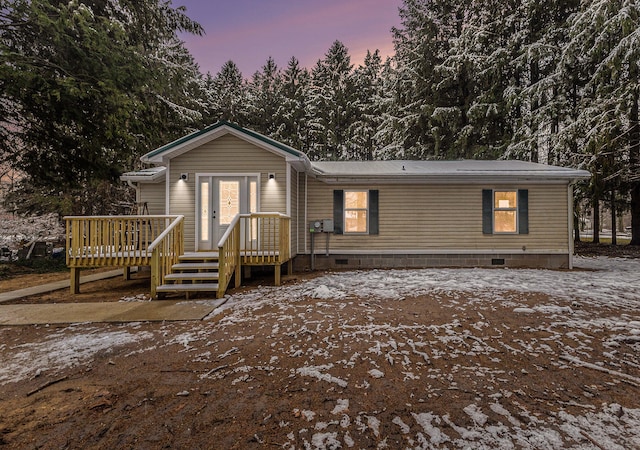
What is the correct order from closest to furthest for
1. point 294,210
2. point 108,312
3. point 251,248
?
point 108,312 → point 251,248 → point 294,210

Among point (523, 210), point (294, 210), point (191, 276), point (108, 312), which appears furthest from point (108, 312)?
point (523, 210)

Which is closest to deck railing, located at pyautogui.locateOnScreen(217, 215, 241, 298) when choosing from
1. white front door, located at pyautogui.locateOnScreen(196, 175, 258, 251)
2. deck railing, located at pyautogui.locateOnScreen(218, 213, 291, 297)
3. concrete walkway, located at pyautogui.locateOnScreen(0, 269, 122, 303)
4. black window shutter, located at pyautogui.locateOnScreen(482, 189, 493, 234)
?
deck railing, located at pyautogui.locateOnScreen(218, 213, 291, 297)

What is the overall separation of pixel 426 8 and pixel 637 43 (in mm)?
9574

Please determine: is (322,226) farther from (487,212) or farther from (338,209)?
(487,212)

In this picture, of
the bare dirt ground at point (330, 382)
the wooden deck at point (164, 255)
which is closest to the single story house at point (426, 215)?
the wooden deck at point (164, 255)

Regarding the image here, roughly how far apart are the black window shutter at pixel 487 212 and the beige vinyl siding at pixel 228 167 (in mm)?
5925

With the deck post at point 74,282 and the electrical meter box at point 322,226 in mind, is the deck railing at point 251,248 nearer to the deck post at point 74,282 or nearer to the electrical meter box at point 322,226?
the electrical meter box at point 322,226

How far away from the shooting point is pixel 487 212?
890 centimetres

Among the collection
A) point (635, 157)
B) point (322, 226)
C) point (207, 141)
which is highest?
point (635, 157)

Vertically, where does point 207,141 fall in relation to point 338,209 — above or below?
above

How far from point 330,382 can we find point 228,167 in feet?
20.6

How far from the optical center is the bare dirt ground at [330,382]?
6.34 feet

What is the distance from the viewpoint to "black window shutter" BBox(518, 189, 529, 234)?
28.8 feet

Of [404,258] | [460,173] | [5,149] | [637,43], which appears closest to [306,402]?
[404,258]
